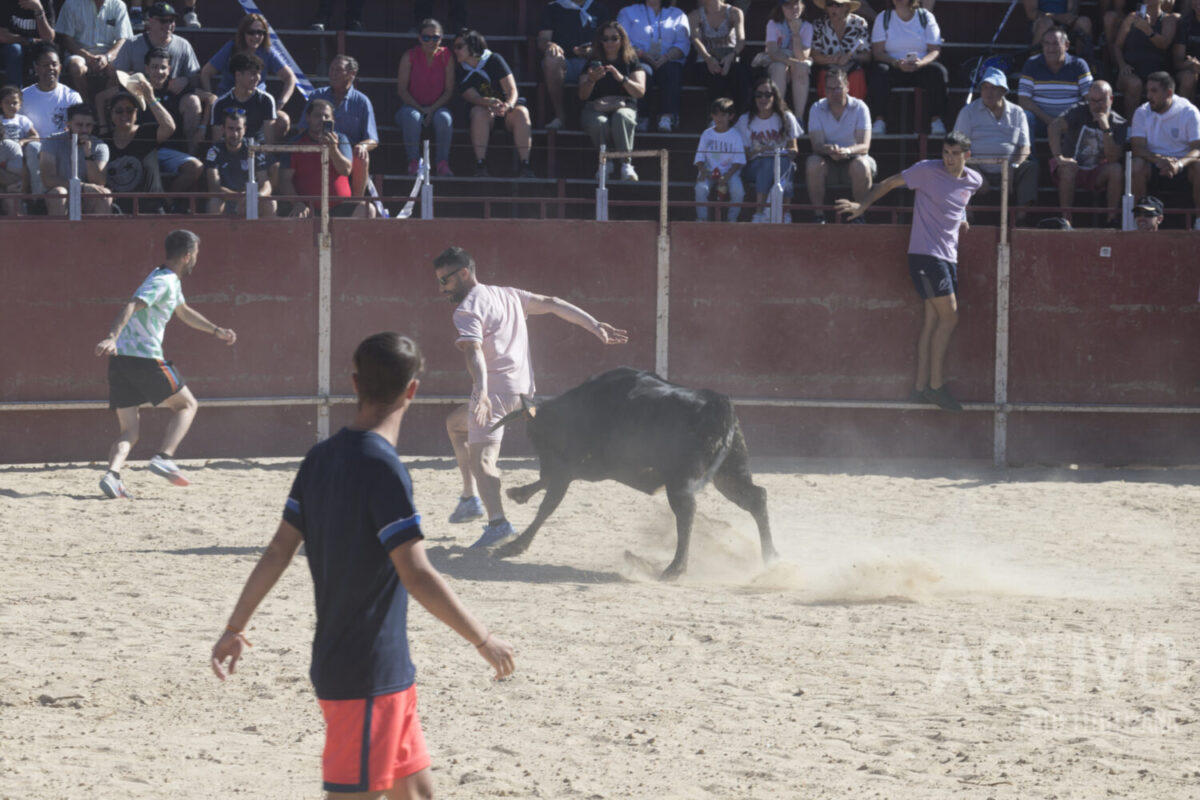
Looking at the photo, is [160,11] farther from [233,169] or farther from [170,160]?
A: [233,169]

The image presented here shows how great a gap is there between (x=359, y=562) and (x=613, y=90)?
10711 mm

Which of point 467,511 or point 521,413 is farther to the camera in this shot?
point 467,511

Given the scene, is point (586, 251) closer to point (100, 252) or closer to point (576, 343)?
point (576, 343)

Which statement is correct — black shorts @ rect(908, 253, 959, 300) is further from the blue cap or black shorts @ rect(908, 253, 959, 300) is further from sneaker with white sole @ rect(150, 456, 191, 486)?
sneaker with white sole @ rect(150, 456, 191, 486)

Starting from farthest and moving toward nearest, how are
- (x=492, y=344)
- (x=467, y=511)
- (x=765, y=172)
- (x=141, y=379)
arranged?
(x=765, y=172), (x=141, y=379), (x=467, y=511), (x=492, y=344)

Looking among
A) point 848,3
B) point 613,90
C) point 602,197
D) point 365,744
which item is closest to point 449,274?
point 602,197

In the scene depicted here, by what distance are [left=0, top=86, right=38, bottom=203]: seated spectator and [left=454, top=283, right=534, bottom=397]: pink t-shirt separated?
16.7 ft

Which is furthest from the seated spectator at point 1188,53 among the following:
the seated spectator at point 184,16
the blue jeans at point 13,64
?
the blue jeans at point 13,64

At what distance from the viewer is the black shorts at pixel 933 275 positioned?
11562mm

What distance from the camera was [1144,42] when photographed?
14.2 meters

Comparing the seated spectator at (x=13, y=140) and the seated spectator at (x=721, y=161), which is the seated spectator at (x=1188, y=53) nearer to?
the seated spectator at (x=721, y=161)

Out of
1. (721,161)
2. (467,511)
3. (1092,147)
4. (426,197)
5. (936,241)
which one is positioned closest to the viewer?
(467,511)

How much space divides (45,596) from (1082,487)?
7196mm

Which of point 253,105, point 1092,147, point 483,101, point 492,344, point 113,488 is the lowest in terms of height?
point 113,488
